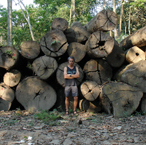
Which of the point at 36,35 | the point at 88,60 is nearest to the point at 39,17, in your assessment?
the point at 36,35

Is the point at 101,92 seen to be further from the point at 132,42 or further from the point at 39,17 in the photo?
the point at 39,17

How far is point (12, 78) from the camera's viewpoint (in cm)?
522

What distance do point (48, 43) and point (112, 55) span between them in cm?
188

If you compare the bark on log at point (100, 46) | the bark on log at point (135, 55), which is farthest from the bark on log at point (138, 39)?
the bark on log at point (100, 46)

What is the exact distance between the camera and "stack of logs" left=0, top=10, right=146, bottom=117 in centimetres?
468

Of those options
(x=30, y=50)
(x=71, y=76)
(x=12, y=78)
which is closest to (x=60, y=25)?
(x=30, y=50)

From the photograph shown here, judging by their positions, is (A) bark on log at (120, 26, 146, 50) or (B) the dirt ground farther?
(A) bark on log at (120, 26, 146, 50)

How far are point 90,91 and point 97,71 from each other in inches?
29.9

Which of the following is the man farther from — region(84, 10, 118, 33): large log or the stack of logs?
region(84, 10, 118, 33): large log

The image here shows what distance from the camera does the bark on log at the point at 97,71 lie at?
5.26m

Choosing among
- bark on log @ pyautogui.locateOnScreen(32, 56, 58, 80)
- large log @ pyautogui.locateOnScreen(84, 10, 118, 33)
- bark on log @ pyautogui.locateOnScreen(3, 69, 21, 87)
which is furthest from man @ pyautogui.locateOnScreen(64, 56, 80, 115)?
bark on log @ pyautogui.locateOnScreen(3, 69, 21, 87)

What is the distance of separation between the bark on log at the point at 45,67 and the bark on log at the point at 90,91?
3.08ft

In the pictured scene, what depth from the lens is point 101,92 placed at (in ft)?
15.3

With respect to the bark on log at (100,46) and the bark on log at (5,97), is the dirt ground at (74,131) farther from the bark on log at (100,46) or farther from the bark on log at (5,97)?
the bark on log at (100,46)
